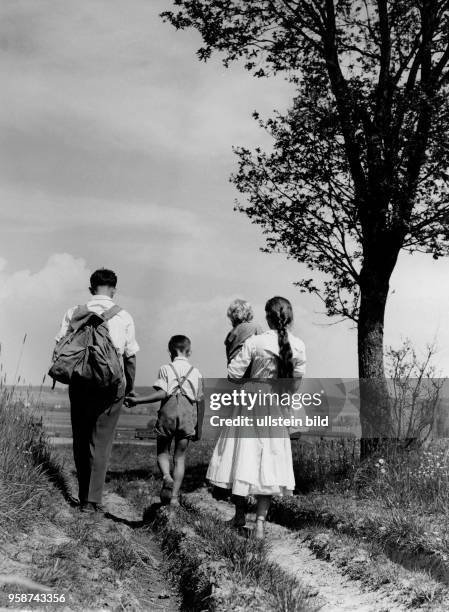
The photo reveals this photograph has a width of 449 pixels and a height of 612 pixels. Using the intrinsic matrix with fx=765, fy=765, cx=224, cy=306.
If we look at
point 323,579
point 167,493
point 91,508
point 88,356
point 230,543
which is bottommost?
point 323,579

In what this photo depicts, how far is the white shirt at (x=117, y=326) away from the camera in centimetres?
741

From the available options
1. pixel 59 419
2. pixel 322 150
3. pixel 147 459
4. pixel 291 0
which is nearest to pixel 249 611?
pixel 59 419

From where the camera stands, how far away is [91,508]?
7535 millimetres

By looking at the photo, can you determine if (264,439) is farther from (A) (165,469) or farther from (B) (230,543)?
(A) (165,469)

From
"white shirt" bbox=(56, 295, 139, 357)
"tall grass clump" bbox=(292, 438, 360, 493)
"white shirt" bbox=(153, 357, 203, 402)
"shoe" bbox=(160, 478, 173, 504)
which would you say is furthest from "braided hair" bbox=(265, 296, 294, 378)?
"tall grass clump" bbox=(292, 438, 360, 493)

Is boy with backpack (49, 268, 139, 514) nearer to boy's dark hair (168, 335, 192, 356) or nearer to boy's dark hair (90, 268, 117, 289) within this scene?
boy's dark hair (90, 268, 117, 289)

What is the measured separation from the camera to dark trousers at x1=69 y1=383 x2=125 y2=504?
7.54 meters

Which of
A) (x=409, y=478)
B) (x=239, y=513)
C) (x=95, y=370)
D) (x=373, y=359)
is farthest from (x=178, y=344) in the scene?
(x=373, y=359)

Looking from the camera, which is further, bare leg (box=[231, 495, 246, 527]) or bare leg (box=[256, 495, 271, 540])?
bare leg (box=[231, 495, 246, 527])

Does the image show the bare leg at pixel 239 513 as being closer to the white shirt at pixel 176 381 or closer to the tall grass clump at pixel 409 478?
the tall grass clump at pixel 409 478

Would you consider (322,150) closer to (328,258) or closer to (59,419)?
(328,258)

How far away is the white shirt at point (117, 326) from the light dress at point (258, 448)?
1.07 meters

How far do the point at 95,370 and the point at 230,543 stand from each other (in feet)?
7.20

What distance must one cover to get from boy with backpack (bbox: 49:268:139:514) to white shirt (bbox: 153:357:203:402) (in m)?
0.96
